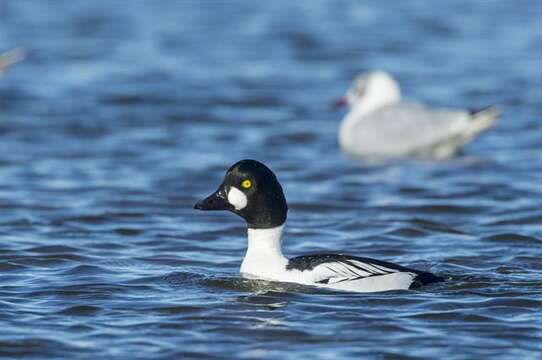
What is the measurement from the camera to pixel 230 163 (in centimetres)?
1585

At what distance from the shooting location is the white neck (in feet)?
31.7

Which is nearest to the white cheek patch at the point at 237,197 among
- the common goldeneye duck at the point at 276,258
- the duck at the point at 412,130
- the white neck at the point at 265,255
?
the common goldeneye duck at the point at 276,258

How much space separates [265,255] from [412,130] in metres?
7.28

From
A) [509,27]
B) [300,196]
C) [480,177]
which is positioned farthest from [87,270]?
[509,27]

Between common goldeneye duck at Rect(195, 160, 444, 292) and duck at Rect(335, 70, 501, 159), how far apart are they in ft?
22.6

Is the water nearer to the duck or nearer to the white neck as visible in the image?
the white neck

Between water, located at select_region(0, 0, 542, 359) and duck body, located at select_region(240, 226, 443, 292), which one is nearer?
water, located at select_region(0, 0, 542, 359)

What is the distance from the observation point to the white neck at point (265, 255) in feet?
31.7

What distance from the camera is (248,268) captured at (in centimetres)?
979

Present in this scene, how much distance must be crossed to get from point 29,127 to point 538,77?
311 inches

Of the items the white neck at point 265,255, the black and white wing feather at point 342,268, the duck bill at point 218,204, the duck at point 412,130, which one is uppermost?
the duck at point 412,130

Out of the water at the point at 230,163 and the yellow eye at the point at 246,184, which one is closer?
the water at the point at 230,163

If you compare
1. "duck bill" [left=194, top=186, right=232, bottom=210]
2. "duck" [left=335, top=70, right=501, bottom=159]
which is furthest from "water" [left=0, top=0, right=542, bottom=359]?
"duck bill" [left=194, top=186, right=232, bottom=210]

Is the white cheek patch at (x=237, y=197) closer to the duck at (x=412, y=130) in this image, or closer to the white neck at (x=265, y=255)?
the white neck at (x=265, y=255)
